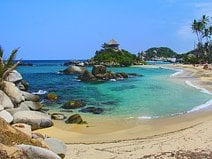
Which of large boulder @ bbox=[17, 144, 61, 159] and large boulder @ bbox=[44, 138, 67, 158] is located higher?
large boulder @ bbox=[17, 144, 61, 159]

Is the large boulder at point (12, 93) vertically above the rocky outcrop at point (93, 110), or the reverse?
the large boulder at point (12, 93)

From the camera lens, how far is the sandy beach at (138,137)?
1094 cm

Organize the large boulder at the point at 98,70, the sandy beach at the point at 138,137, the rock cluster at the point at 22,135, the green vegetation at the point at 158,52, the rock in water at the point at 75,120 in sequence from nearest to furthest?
the rock cluster at the point at 22,135 → the sandy beach at the point at 138,137 → the rock in water at the point at 75,120 → the large boulder at the point at 98,70 → the green vegetation at the point at 158,52

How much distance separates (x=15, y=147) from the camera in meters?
7.56

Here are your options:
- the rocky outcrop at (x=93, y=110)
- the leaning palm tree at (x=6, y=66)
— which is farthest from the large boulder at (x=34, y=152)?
the rocky outcrop at (x=93, y=110)

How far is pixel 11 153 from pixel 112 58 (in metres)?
85.8

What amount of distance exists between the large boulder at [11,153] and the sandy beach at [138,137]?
10.5 feet

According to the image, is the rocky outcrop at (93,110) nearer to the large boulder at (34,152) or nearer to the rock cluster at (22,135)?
the rock cluster at (22,135)

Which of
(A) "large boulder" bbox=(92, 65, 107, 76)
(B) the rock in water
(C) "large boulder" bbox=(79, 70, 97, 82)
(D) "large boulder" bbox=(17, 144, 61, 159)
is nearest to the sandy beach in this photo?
(B) the rock in water

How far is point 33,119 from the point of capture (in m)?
14.8

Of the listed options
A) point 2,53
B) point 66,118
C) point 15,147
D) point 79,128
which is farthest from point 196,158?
point 2,53

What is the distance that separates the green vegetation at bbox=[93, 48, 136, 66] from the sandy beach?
7281 cm

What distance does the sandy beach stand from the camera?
35.9ft

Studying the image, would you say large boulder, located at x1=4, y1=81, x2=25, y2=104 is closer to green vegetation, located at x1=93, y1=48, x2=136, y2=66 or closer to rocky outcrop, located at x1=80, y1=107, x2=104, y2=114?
rocky outcrop, located at x1=80, y1=107, x2=104, y2=114
